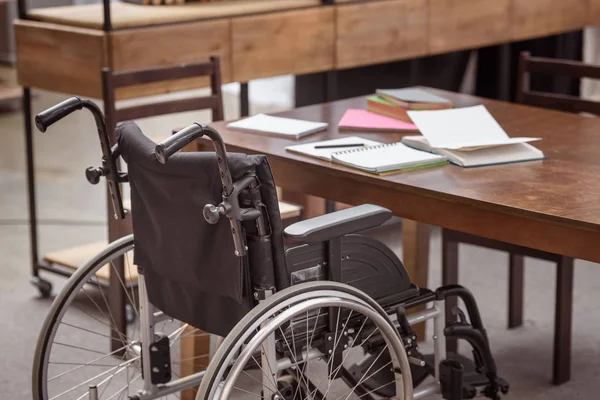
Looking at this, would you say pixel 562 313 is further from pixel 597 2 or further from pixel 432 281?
pixel 597 2

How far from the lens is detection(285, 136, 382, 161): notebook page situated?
2611 mm

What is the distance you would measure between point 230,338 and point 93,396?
19.7 inches

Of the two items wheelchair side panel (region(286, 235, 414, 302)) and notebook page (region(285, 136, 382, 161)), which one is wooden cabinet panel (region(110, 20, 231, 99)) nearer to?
notebook page (region(285, 136, 382, 161))

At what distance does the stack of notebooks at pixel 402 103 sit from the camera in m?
3.02

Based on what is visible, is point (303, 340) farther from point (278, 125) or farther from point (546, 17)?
point (546, 17)

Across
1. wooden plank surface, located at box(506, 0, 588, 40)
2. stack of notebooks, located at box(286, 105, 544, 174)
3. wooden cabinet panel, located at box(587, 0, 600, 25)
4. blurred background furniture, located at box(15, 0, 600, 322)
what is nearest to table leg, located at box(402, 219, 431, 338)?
blurred background furniture, located at box(15, 0, 600, 322)

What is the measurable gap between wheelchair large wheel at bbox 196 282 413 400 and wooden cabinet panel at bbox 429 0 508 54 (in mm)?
2331

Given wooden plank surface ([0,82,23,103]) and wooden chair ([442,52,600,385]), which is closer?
wooden chair ([442,52,600,385])

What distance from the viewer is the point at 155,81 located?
3193 mm

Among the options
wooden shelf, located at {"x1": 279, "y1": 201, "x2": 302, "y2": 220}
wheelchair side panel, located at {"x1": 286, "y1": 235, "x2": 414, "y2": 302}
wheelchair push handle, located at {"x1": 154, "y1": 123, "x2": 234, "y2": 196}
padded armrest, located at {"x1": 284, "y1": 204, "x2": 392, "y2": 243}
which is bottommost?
wooden shelf, located at {"x1": 279, "y1": 201, "x2": 302, "y2": 220}

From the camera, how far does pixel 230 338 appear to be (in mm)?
1889

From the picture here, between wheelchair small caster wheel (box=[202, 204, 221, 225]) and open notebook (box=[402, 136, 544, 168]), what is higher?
wheelchair small caster wheel (box=[202, 204, 221, 225])

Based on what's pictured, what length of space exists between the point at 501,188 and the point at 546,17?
2922mm

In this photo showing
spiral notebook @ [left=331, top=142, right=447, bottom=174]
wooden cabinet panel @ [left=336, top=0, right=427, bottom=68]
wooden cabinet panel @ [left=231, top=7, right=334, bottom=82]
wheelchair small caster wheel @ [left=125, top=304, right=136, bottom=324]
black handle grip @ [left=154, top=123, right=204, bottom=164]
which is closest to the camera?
black handle grip @ [left=154, top=123, right=204, bottom=164]
